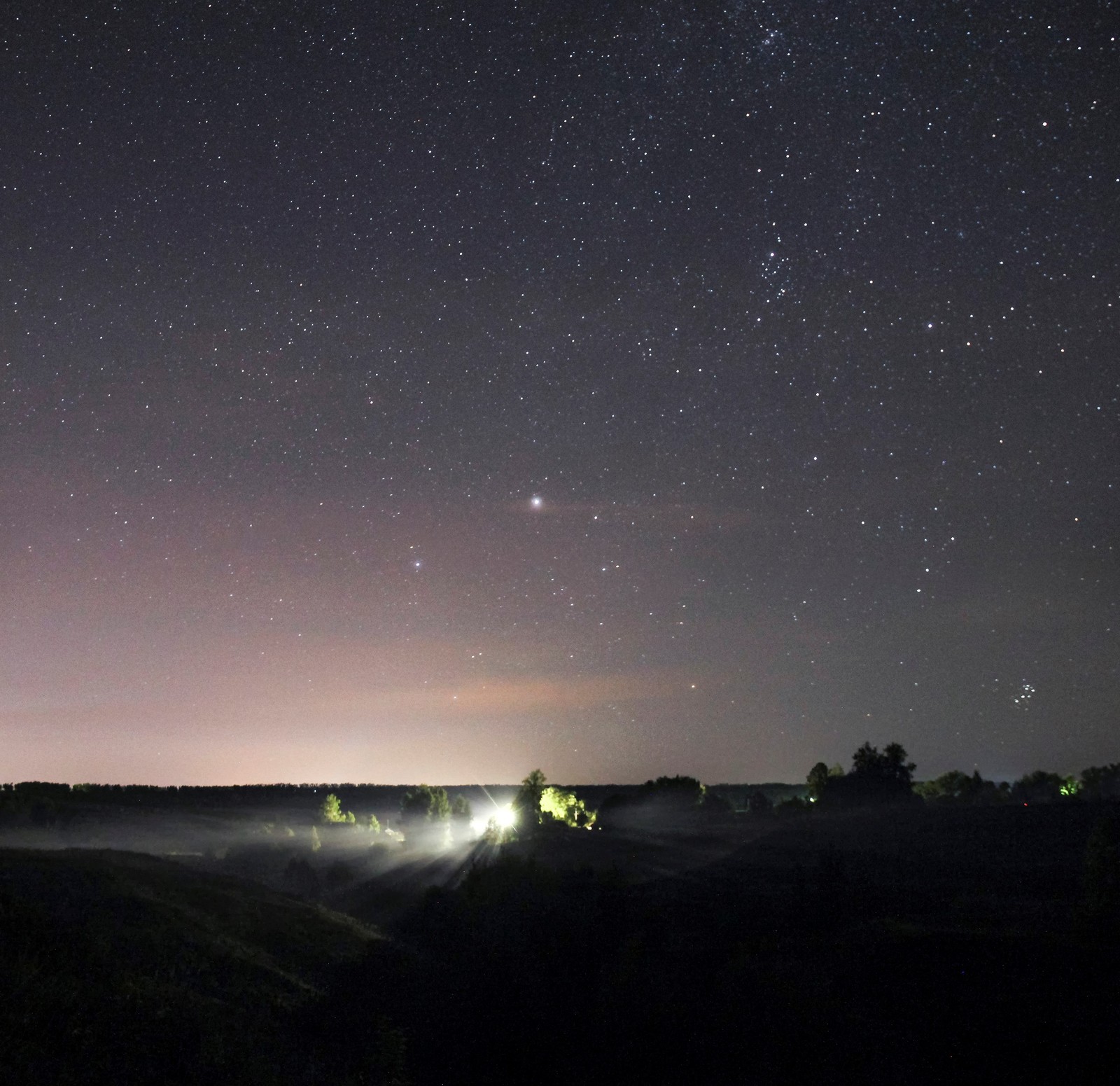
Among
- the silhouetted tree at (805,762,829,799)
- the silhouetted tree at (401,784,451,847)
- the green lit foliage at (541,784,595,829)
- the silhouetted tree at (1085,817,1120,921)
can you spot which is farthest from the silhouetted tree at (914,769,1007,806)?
the silhouetted tree at (1085,817,1120,921)

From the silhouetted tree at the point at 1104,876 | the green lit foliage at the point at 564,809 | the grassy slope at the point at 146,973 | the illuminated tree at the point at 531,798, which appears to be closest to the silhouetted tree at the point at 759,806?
the green lit foliage at the point at 564,809

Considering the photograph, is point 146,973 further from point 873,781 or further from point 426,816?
point 426,816

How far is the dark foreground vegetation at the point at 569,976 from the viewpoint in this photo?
77.7 ft

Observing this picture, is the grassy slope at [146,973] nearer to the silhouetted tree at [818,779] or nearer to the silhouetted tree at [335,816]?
the silhouetted tree at [818,779]

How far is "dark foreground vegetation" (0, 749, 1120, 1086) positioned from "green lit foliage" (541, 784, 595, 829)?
282 feet

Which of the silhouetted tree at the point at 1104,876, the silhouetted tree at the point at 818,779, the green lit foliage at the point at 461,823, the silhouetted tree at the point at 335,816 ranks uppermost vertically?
the silhouetted tree at the point at 1104,876

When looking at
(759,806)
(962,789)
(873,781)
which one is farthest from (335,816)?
(962,789)

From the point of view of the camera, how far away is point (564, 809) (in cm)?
15338

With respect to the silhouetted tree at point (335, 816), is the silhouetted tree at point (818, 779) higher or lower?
higher

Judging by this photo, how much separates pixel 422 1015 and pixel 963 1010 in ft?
68.7

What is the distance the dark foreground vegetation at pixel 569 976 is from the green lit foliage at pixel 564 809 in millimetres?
85827

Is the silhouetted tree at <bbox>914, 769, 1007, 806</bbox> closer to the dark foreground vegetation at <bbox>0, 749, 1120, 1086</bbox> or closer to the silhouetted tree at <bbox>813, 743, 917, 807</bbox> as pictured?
the silhouetted tree at <bbox>813, 743, 917, 807</bbox>

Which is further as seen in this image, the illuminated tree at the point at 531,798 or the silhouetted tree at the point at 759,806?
the silhouetted tree at the point at 759,806

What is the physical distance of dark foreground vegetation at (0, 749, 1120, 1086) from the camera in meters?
23.7
